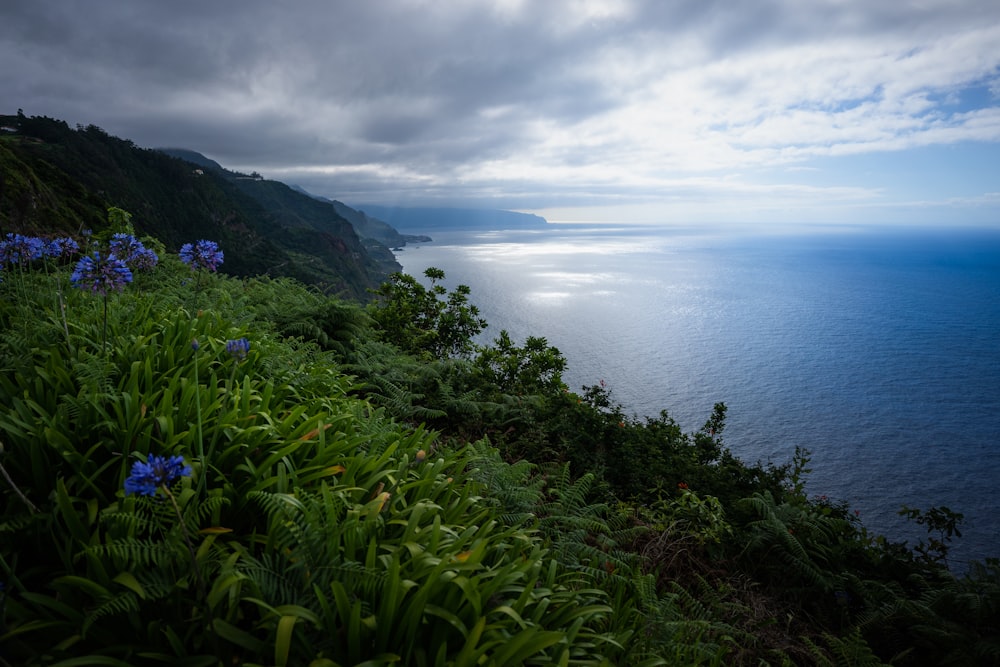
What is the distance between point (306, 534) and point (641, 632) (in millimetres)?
1888

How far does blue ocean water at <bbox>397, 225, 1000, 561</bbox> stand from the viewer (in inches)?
1258

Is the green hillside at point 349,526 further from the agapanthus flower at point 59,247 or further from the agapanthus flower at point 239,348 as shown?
the agapanthus flower at point 59,247

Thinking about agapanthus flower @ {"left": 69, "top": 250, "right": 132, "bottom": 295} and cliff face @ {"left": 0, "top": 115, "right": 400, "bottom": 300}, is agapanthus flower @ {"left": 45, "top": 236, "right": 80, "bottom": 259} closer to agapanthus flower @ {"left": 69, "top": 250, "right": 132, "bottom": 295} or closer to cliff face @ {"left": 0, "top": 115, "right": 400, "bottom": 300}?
agapanthus flower @ {"left": 69, "top": 250, "right": 132, "bottom": 295}

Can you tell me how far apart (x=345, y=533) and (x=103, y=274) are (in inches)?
103

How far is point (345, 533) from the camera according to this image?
2.20 meters

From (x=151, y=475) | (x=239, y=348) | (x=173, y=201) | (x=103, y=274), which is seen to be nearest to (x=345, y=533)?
(x=151, y=475)

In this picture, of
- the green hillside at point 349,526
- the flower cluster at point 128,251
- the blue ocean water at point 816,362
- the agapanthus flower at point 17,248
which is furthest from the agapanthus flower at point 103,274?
the blue ocean water at point 816,362

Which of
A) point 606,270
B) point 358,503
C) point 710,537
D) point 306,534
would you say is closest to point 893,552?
point 710,537

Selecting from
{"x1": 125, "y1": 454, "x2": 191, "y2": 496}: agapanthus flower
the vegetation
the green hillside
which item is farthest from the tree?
{"x1": 125, "y1": 454, "x2": 191, "y2": 496}: agapanthus flower

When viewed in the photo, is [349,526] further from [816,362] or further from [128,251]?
[816,362]

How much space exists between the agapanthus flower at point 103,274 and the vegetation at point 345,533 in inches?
1.4

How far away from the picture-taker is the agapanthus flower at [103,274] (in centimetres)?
310

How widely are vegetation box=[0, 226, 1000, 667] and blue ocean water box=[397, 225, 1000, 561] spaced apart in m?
16.0

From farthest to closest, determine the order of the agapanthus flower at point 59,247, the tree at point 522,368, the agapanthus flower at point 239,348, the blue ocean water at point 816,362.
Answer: the blue ocean water at point 816,362
the tree at point 522,368
the agapanthus flower at point 59,247
the agapanthus flower at point 239,348
